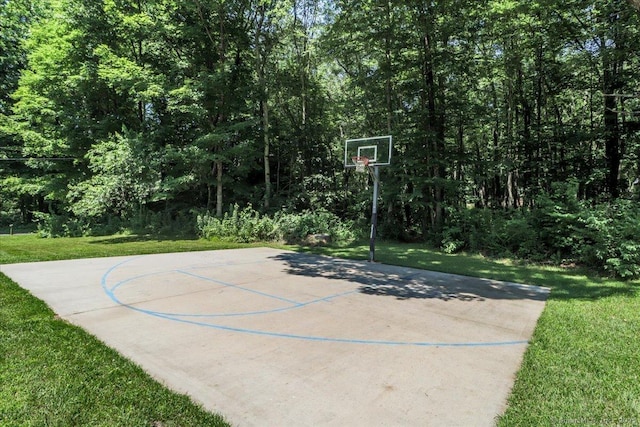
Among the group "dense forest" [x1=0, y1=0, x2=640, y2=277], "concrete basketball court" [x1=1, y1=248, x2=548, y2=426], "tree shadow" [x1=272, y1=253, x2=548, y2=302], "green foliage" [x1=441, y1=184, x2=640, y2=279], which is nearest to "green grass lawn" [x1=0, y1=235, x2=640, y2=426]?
"concrete basketball court" [x1=1, y1=248, x2=548, y2=426]

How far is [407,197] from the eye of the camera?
45.9 feet

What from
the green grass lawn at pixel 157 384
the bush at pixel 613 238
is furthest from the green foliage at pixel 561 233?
the green grass lawn at pixel 157 384

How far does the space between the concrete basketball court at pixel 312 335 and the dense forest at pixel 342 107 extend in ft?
19.7

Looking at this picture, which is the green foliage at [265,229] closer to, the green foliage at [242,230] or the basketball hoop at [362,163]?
the green foliage at [242,230]

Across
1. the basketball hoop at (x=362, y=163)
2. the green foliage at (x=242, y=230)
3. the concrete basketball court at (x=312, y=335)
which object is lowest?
the concrete basketball court at (x=312, y=335)

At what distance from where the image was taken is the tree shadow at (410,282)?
237 inches

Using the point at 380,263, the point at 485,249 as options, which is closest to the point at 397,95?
the point at 485,249

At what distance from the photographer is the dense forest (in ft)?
40.1

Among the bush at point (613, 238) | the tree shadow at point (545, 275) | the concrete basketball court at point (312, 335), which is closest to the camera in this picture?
the concrete basketball court at point (312, 335)

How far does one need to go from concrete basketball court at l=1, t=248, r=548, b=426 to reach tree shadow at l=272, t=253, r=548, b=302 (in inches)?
1.6

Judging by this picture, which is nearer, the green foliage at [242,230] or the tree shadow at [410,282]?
the tree shadow at [410,282]

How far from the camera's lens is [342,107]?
16.2 meters

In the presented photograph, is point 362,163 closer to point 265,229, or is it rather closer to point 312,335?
point 265,229

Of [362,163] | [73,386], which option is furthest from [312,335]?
[362,163]
